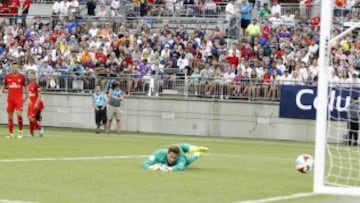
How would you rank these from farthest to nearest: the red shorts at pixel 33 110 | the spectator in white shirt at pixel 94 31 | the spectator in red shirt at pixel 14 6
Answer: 1. the spectator in red shirt at pixel 14 6
2. the spectator in white shirt at pixel 94 31
3. the red shorts at pixel 33 110

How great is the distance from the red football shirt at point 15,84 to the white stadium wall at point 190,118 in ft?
34.4

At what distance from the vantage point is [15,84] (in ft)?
98.5

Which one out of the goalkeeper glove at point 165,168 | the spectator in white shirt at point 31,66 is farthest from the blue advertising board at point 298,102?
the goalkeeper glove at point 165,168

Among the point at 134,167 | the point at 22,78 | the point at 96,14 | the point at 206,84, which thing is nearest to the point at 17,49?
the point at 96,14

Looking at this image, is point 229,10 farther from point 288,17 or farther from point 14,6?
point 14,6

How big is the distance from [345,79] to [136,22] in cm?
1636

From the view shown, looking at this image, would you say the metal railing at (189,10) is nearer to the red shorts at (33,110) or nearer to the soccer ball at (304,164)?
the red shorts at (33,110)

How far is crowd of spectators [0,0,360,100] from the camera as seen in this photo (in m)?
38.0

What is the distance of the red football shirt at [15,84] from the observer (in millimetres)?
30016

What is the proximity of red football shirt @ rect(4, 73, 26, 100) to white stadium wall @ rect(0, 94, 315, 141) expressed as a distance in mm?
10473

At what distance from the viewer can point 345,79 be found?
100 ft

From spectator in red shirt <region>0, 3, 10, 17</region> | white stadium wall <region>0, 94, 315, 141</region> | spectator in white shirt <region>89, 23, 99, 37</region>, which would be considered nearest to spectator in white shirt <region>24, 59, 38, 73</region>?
white stadium wall <region>0, 94, 315, 141</region>

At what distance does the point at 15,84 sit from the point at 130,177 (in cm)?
1399

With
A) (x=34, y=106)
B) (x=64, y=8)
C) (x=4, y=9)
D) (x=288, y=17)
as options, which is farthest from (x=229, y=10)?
(x=34, y=106)
